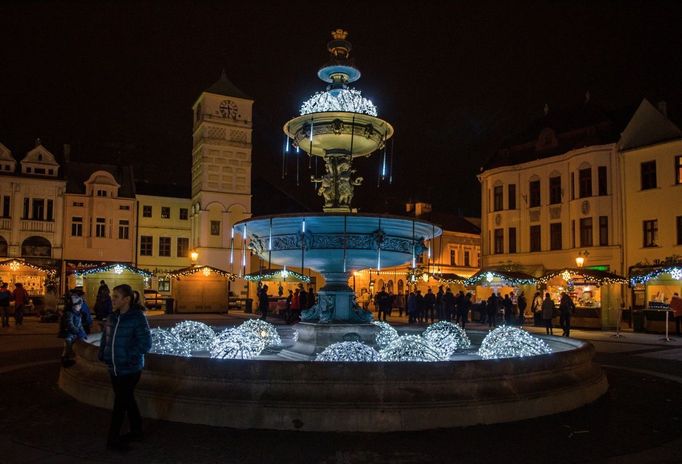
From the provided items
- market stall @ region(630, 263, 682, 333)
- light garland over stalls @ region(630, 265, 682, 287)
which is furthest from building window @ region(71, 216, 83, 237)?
light garland over stalls @ region(630, 265, 682, 287)

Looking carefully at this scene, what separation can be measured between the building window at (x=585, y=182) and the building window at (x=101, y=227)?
35.6 m

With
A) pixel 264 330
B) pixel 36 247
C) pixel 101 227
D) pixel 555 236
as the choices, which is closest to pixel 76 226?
pixel 101 227

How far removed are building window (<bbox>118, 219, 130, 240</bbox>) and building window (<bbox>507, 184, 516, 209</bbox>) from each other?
30.4m

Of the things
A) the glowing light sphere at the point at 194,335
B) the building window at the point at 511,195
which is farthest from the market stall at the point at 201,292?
the glowing light sphere at the point at 194,335

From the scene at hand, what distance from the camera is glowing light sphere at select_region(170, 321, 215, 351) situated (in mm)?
12953

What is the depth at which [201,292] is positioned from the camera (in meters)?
37.7

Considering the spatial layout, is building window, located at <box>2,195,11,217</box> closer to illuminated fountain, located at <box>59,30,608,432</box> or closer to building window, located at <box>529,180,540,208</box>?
building window, located at <box>529,180,540,208</box>

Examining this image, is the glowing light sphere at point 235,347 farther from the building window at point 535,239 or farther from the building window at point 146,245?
the building window at point 146,245

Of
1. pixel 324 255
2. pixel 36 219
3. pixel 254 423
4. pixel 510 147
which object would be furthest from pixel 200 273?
pixel 254 423

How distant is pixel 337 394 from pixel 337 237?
4.63 m

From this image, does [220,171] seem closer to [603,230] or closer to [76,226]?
[76,226]

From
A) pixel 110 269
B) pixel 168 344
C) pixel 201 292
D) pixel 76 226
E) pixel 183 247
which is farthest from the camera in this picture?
pixel 183 247

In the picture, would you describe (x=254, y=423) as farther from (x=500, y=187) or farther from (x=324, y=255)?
(x=500, y=187)

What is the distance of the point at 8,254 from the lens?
4688 cm
